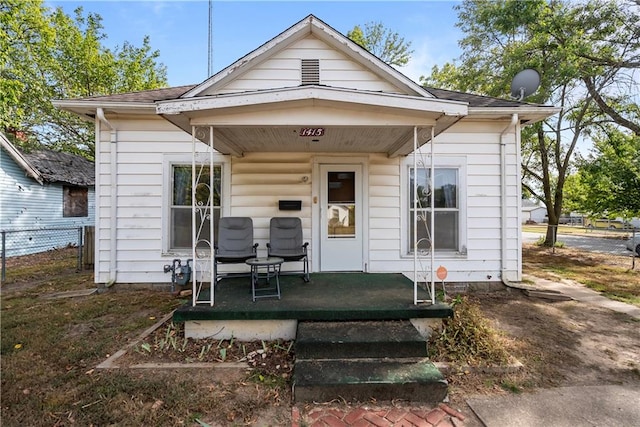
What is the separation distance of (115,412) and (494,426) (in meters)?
2.65

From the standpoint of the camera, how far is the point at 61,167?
11.5 m

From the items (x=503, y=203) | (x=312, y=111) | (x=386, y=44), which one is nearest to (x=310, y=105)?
(x=312, y=111)

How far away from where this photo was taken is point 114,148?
4.82 m

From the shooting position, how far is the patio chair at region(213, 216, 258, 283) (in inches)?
177

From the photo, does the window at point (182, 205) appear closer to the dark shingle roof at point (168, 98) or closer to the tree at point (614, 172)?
the dark shingle roof at point (168, 98)

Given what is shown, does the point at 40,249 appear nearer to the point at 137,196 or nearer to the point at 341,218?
the point at 137,196

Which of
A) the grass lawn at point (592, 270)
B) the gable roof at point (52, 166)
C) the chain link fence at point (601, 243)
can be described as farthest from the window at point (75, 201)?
the chain link fence at point (601, 243)

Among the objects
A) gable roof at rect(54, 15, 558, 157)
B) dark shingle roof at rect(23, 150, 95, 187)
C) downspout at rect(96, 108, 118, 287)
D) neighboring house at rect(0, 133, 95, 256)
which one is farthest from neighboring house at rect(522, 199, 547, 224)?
downspout at rect(96, 108, 118, 287)

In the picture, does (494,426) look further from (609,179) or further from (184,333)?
(609,179)

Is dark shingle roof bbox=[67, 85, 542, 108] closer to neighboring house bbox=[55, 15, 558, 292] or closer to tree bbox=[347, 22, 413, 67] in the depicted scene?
neighboring house bbox=[55, 15, 558, 292]

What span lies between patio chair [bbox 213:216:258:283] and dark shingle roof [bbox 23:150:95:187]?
32.2ft

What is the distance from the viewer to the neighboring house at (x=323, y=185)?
4.86m

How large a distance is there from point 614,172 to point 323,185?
11.5 meters

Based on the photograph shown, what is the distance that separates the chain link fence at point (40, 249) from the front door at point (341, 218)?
18.8 feet
